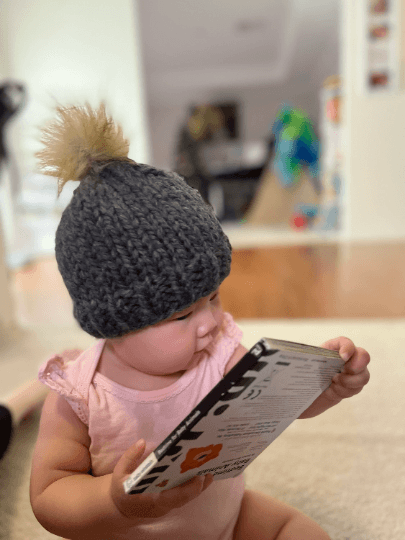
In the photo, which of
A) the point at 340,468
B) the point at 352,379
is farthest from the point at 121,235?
the point at 340,468

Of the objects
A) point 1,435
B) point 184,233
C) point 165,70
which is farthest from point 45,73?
point 165,70

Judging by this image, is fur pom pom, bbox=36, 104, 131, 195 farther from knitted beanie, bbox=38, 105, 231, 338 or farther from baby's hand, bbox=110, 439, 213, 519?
baby's hand, bbox=110, 439, 213, 519

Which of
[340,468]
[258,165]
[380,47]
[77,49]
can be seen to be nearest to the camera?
[340,468]

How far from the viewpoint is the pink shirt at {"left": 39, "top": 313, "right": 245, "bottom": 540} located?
0.45 meters

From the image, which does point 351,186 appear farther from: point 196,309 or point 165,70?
point 165,70

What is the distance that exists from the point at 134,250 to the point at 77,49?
3495mm

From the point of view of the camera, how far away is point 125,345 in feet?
1.42

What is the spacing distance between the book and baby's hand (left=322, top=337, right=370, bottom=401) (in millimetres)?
34

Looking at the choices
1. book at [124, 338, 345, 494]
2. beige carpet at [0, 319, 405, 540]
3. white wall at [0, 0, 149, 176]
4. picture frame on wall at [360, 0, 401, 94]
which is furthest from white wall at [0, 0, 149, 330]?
book at [124, 338, 345, 494]

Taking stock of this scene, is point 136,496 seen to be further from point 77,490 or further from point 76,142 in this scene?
point 76,142

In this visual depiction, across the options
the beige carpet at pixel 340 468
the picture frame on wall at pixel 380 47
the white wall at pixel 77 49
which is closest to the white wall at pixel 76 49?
the white wall at pixel 77 49

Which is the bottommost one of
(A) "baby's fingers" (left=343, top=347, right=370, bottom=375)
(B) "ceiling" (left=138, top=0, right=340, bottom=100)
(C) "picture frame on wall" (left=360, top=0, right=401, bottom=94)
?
(A) "baby's fingers" (left=343, top=347, right=370, bottom=375)

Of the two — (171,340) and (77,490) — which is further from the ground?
(171,340)

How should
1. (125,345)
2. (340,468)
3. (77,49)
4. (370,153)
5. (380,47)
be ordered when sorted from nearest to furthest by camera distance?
(125,345) → (340,468) → (380,47) → (370,153) → (77,49)
